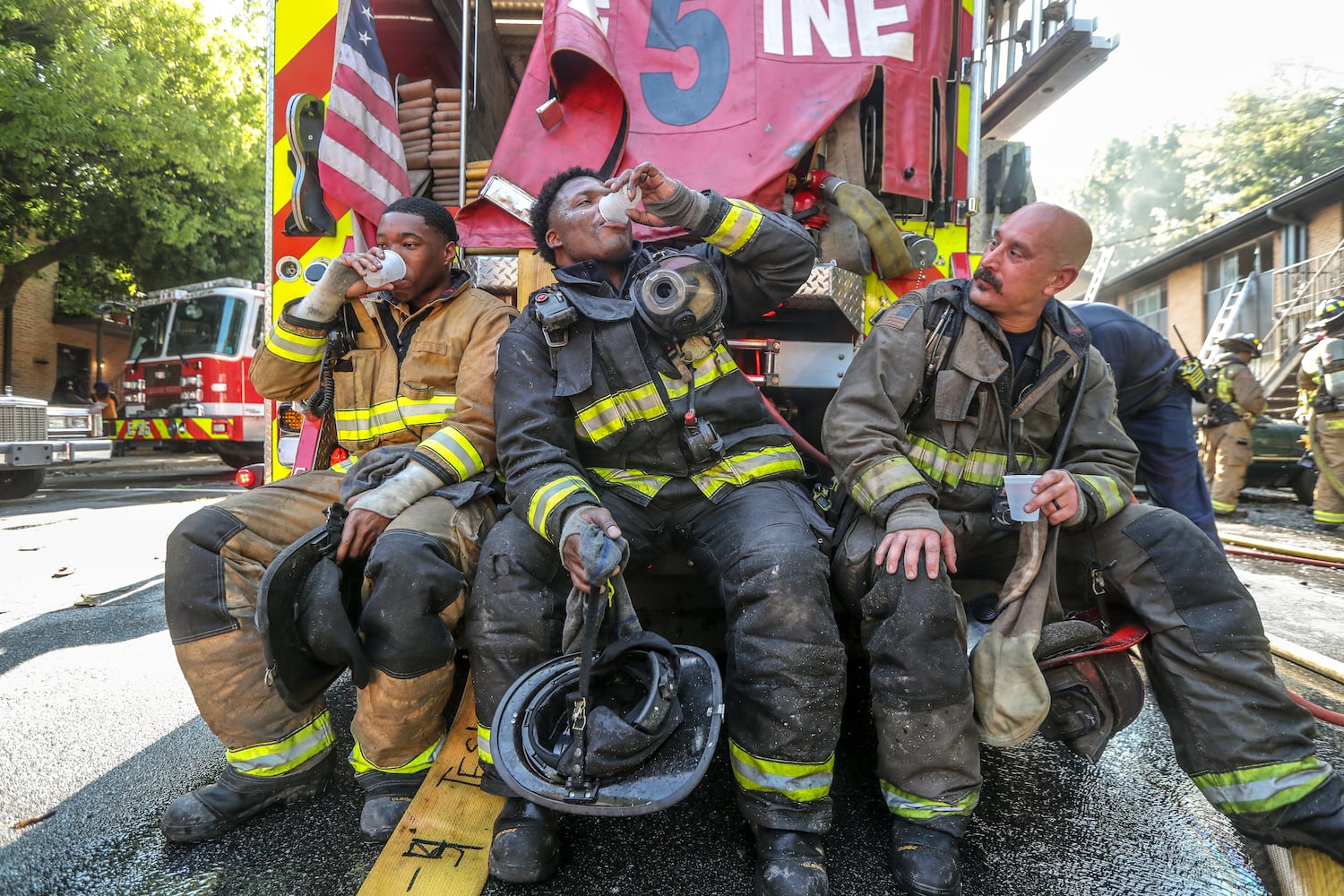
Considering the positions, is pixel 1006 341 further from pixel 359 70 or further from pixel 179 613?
pixel 359 70

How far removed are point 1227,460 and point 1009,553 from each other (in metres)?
7.12

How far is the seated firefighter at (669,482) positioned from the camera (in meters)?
1.65

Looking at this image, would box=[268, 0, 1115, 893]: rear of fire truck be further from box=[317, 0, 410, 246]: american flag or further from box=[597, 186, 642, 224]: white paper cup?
box=[597, 186, 642, 224]: white paper cup

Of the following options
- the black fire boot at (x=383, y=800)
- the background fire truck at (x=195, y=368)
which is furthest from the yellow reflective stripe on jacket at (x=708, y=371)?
the background fire truck at (x=195, y=368)

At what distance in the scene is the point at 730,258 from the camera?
7.50 feet

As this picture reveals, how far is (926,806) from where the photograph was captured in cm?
165

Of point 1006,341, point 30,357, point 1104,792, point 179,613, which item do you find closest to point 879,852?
point 1104,792

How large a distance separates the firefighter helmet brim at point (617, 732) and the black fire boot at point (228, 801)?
786 mm

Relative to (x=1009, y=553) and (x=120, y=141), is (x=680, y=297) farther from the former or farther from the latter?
(x=120, y=141)

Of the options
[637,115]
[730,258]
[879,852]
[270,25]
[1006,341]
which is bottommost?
[879,852]

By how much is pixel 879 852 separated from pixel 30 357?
70.4 feet

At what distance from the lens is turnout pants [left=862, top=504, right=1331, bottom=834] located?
5.29 feet

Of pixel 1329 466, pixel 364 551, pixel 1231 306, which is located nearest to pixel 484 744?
pixel 364 551

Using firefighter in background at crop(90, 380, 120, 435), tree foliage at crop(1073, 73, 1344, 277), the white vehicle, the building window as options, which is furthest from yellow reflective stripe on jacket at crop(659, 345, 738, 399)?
tree foliage at crop(1073, 73, 1344, 277)
